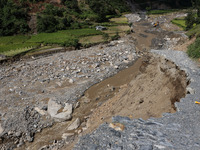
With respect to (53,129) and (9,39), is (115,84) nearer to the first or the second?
(53,129)

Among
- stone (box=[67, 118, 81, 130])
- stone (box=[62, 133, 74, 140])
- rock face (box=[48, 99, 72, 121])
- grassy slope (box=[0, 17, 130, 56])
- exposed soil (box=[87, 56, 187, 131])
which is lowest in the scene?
stone (box=[62, 133, 74, 140])

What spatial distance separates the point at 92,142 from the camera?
6719 millimetres

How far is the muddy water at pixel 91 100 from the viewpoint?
1149cm

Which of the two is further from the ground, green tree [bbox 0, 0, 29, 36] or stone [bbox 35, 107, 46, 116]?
green tree [bbox 0, 0, 29, 36]

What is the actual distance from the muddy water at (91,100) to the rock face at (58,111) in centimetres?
50

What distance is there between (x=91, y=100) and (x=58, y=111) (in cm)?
356

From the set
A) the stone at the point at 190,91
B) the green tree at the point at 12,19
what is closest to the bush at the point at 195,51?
the stone at the point at 190,91

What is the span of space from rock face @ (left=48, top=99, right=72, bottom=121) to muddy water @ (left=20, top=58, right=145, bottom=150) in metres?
0.50

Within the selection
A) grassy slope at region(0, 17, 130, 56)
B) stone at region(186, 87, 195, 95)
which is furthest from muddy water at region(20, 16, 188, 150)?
grassy slope at region(0, 17, 130, 56)

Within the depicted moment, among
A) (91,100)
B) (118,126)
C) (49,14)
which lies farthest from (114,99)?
(49,14)

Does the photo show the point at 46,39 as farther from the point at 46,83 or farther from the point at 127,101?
the point at 127,101

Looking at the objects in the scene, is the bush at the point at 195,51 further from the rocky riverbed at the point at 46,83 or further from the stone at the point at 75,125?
the stone at the point at 75,125

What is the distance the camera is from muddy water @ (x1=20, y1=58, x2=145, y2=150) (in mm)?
11493

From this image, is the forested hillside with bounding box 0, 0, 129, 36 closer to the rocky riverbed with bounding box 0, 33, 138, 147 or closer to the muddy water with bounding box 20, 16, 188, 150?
the rocky riverbed with bounding box 0, 33, 138, 147
